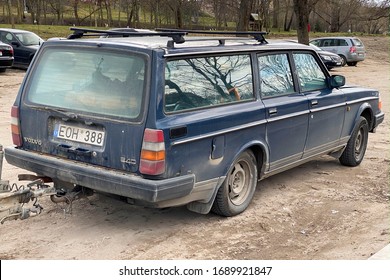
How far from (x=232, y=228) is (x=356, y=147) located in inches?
126

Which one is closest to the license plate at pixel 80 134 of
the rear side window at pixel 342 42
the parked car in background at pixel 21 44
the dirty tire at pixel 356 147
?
the dirty tire at pixel 356 147

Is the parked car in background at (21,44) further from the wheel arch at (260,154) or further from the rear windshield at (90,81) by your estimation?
the wheel arch at (260,154)

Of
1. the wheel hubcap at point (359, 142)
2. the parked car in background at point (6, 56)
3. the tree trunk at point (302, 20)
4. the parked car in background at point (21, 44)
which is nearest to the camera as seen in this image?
the wheel hubcap at point (359, 142)

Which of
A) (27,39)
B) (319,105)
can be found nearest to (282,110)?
(319,105)

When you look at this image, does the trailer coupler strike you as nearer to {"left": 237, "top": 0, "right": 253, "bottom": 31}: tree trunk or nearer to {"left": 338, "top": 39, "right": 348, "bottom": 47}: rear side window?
{"left": 237, "top": 0, "right": 253, "bottom": 31}: tree trunk

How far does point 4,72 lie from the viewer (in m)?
18.9

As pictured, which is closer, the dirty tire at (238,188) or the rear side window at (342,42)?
the dirty tire at (238,188)

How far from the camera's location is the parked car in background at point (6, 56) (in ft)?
59.0

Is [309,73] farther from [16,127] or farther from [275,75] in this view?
[16,127]

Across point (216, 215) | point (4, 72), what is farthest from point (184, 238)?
point (4, 72)

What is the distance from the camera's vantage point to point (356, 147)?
7.43 metres

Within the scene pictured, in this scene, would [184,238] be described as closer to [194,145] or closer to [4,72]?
[194,145]

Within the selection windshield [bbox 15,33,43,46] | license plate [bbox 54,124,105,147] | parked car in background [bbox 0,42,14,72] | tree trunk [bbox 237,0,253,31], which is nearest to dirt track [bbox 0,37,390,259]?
license plate [bbox 54,124,105,147]

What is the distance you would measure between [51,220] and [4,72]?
15.3m
